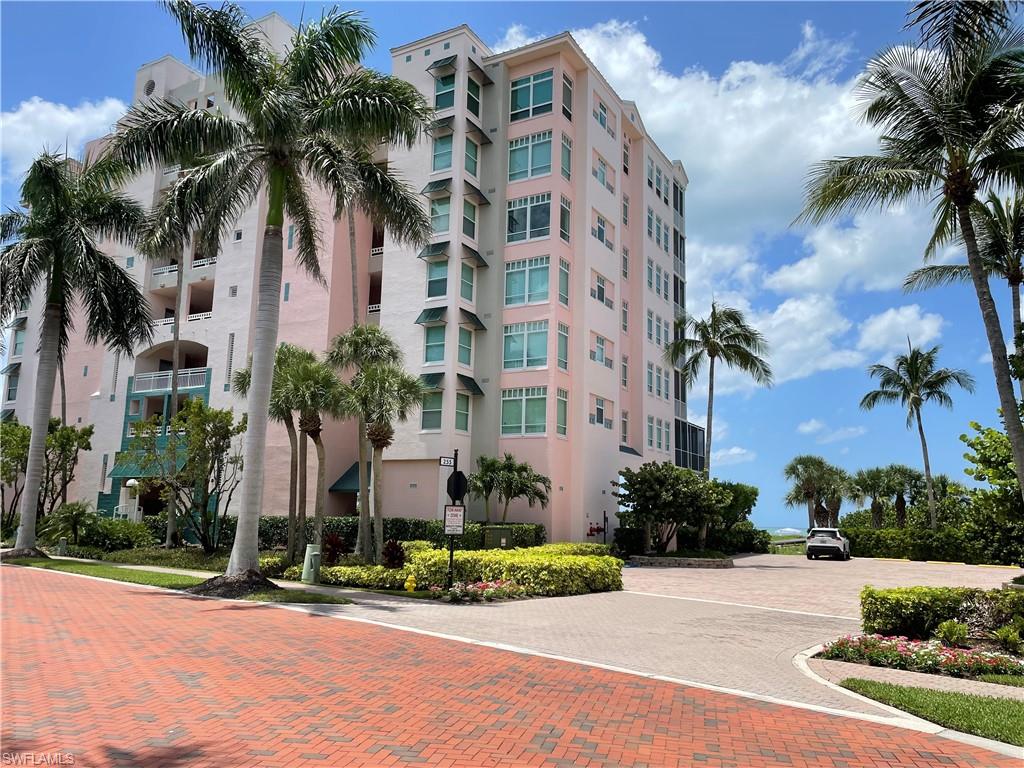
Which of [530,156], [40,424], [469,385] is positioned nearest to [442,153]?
[530,156]

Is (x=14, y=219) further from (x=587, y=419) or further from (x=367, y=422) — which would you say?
(x=587, y=419)

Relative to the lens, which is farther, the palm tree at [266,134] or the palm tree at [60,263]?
the palm tree at [60,263]

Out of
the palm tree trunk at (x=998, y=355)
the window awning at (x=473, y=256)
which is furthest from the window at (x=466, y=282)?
the palm tree trunk at (x=998, y=355)

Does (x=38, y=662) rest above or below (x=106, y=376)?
below

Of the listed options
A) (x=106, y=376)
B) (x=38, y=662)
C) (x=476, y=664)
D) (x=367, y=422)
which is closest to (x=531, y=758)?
(x=476, y=664)

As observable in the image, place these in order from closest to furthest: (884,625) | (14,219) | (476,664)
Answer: (476,664) < (884,625) < (14,219)

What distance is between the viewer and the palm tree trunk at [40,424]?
24.5 meters

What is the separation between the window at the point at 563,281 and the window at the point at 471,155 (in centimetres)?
589

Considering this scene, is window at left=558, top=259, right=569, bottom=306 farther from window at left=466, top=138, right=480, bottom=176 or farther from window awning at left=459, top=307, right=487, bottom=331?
window at left=466, top=138, right=480, bottom=176

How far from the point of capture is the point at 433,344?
31.7 m

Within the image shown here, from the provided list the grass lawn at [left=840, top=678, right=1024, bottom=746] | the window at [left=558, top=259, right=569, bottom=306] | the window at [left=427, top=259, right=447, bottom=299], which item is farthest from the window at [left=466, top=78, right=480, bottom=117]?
the grass lawn at [left=840, top=678, right=1024, bottom=746]

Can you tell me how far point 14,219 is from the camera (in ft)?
83.9

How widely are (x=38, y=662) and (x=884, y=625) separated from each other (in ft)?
41.7

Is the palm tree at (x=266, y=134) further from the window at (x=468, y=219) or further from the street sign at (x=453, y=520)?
the window at (x=468, y=219)
